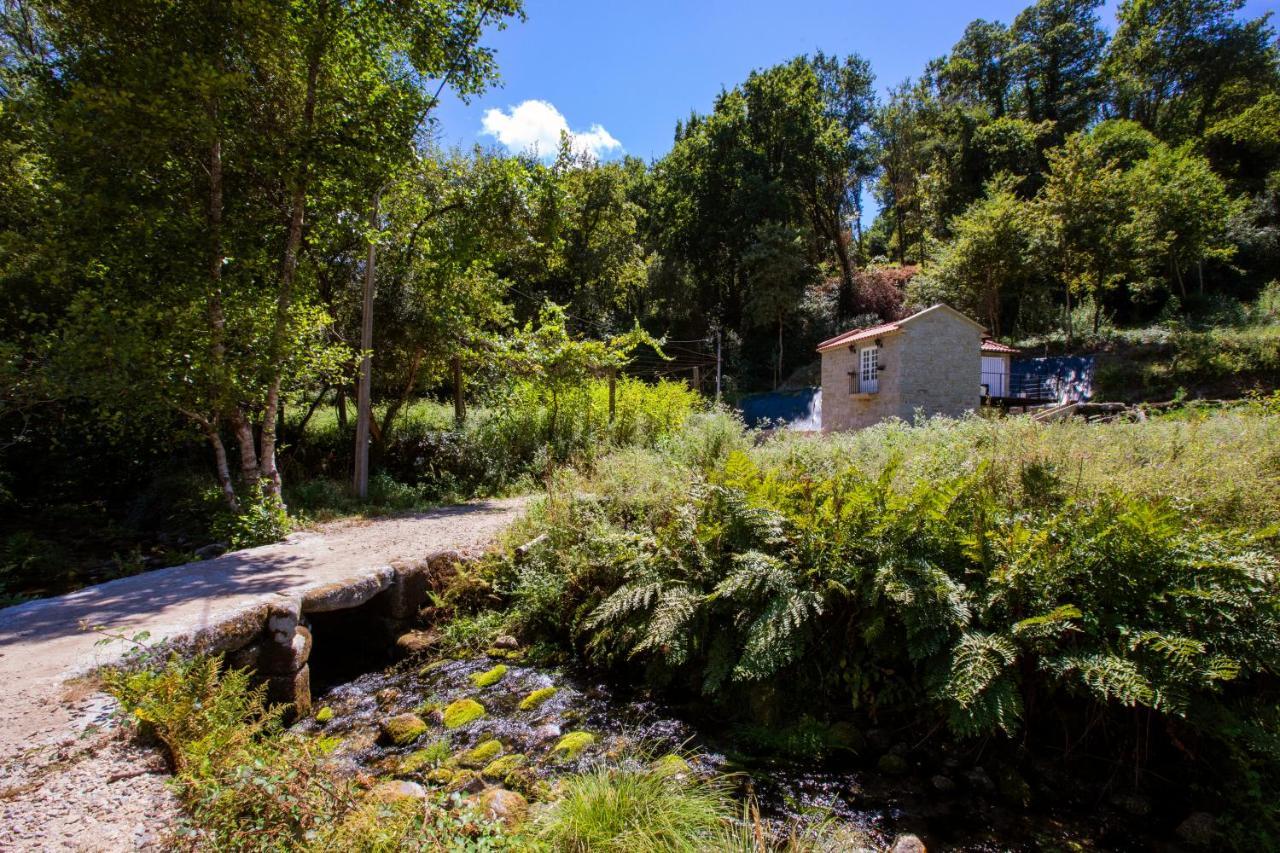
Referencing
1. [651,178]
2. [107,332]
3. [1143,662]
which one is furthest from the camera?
[651,178]

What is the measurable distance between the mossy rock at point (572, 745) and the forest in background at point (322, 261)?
15.9ft

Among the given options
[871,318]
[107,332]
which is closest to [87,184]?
[107,332]

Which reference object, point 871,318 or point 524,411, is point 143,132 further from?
point 871,318

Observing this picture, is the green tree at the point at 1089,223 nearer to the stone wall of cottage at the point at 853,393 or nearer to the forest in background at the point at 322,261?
the forest in background at the point at 322,261

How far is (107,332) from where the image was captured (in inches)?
213

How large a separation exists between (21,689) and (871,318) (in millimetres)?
29741

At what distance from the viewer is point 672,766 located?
3.13 metres

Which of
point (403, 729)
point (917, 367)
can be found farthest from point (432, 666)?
point (917, 367)

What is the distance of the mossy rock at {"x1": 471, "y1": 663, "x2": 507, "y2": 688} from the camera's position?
15.5 ft

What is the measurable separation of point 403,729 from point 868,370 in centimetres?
1646

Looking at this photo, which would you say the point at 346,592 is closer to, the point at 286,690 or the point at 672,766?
the point at 286,690

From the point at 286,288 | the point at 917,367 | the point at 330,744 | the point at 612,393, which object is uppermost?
the point at 286,288

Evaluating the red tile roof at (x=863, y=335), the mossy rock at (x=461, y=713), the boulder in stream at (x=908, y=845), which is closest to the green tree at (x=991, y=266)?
the red tile roof at (x=863, y=335)

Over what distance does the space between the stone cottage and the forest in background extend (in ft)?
26.0
